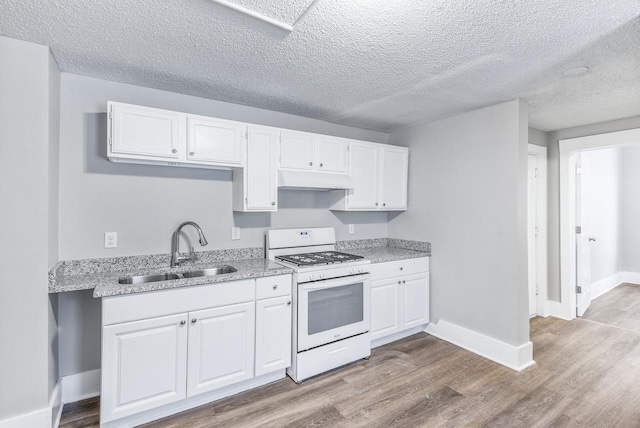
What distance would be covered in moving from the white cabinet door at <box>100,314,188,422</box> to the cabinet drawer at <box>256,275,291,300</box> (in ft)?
1.84

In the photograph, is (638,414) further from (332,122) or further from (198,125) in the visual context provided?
(198,125)

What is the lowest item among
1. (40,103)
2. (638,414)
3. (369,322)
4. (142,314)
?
(638,414)

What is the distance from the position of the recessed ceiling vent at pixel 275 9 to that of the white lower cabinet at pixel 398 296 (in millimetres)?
2241

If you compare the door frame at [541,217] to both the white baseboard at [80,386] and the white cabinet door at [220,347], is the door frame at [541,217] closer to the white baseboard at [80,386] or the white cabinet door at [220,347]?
the white cabinet door at [220,347]

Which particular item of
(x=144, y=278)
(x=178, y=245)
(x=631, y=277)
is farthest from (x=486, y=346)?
(x=631, y=277)

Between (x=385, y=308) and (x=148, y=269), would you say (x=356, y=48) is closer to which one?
(x=148, y=269)

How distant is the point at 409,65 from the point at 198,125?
5.38ft

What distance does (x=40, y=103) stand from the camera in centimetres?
190

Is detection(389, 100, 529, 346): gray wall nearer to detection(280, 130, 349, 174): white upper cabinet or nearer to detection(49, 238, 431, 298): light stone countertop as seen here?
detection(49, 238, 431, 298): light stone countertop

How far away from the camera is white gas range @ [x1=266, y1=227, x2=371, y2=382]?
2580 mm

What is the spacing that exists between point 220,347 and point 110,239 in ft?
3.91

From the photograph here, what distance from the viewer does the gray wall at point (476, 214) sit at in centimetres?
284

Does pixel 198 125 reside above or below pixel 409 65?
below

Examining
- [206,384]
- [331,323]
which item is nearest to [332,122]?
[331,323]
